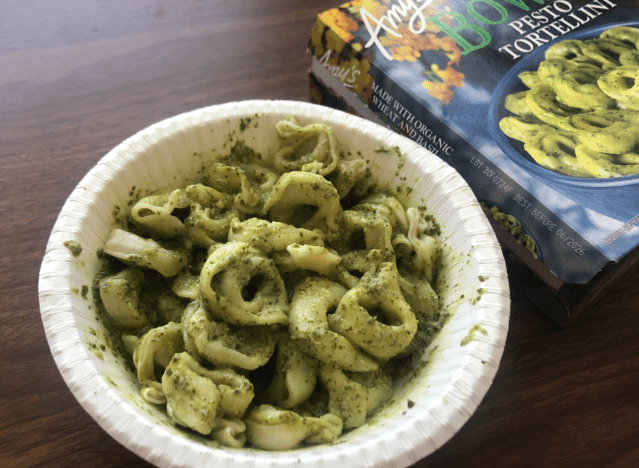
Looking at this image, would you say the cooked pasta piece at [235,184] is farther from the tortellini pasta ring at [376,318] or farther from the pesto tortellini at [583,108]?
the pesto tortellini at [583,108]

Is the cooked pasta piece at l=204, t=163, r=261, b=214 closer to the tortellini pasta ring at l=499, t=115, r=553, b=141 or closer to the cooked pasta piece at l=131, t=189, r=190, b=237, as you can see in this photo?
the cooked pasta piece at l=131, t=189, r=190, b=237

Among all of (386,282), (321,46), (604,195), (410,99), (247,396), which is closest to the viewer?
(247,396)

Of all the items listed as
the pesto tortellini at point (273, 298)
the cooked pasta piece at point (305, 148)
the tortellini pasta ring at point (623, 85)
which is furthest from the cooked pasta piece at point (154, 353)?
the tortellini pasta ring at point (623, 85)

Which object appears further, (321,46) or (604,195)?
(321,46)

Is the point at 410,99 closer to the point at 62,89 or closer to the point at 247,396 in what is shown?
the point at 247,396

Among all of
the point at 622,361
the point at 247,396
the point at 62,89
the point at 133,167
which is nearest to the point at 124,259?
the point at 133,167

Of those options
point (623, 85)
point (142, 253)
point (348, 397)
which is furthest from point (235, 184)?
point (623, 85)

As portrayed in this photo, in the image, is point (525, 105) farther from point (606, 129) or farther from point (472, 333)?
point (472, 333)
